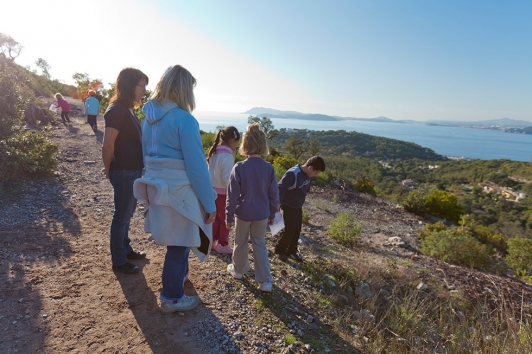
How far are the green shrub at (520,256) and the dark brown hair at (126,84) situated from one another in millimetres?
8872

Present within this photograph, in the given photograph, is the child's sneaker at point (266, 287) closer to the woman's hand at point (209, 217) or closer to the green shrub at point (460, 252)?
the woman's hand at point (209, 217)

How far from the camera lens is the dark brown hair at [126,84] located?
2.31 metres

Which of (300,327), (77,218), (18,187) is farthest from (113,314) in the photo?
(18,187)

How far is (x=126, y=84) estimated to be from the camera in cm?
231

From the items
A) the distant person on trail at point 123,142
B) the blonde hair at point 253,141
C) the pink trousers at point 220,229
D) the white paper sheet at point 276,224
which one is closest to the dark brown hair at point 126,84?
the distant person on trail at point 123,142

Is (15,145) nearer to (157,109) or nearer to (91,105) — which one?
(91,105)

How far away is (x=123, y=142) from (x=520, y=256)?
903 cm

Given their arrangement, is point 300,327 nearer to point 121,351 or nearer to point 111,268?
point 121,351

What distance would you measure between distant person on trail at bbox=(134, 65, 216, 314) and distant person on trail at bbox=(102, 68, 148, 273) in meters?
0.40

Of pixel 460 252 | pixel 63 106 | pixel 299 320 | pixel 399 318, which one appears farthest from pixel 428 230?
pixel 63 106

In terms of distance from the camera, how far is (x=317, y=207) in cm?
907

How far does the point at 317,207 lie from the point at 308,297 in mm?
6028

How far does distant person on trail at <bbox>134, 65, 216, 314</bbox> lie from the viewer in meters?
1.89

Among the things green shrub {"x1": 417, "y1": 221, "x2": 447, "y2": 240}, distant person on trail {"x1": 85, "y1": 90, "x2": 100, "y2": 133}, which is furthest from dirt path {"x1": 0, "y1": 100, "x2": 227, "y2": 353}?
green shrub {"x1": 417, "y1": 221, "x2": 447, "y2": 240}
